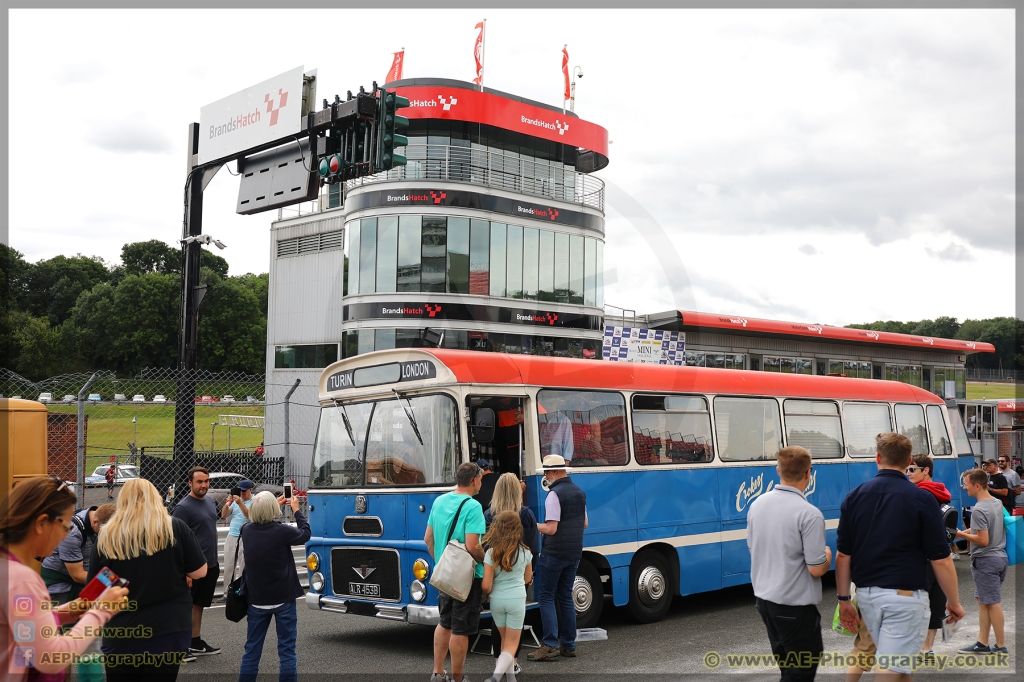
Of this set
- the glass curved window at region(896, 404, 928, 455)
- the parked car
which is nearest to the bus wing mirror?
the glass curved window at region(896, 404, 928, 455)

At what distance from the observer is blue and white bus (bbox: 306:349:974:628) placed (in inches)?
370

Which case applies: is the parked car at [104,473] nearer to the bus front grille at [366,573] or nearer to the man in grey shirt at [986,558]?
the bus front grille at [366,573]

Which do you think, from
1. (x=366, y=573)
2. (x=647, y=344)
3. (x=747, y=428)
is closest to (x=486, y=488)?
(x=366, y=573)

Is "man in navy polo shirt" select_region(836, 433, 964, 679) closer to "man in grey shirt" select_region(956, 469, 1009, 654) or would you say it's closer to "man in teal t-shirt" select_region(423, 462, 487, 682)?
"man in teal t-shirt" select_region(423, 462, 487, 682)

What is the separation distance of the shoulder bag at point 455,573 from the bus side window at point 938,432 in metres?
11.5

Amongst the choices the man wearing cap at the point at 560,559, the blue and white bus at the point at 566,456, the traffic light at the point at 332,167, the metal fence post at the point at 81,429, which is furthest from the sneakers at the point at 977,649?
the traffic light at the point at 332,167

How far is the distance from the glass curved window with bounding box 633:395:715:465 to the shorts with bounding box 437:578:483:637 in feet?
13.1

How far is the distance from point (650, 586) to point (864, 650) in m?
4.56

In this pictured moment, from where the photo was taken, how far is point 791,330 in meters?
42.9

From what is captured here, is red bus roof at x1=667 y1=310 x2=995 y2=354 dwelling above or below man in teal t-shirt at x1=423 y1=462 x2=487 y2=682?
above

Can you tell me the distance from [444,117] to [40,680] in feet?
120

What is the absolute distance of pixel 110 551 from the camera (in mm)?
5289

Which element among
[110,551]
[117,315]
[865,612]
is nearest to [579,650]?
[865,612]

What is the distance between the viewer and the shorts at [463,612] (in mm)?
7363
